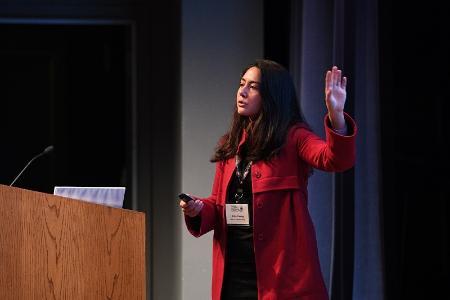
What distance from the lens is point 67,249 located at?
204 cm

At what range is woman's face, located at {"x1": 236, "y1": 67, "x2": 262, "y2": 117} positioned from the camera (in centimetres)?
229

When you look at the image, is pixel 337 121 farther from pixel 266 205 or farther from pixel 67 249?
pixel 67 249

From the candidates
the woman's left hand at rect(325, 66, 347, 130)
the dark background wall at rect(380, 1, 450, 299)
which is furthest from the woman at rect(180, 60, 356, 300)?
the dark background wall at rect(380, 1, 450, 299)

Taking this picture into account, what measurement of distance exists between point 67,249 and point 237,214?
1.56 feet

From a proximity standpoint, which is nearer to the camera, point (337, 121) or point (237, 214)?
point (337, 121)

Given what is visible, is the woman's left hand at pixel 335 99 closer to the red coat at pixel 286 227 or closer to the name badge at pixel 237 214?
the red coat at pixel 286 227

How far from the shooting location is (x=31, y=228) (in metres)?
2.03

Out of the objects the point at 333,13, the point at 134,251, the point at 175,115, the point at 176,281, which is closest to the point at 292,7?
the point at 333,13

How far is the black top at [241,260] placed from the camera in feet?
7.34

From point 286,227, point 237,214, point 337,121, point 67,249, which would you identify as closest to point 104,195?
point 67,249

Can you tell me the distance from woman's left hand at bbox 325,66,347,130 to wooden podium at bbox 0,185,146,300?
535mm

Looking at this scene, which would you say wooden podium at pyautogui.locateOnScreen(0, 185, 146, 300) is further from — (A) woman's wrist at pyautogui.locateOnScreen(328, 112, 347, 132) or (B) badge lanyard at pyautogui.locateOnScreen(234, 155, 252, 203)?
(A) woman's wrist at pyautogui.locateOnScreen(328, 112, 347, 132)

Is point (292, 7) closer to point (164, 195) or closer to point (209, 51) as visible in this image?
point (209, 51)

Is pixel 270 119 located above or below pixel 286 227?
above
